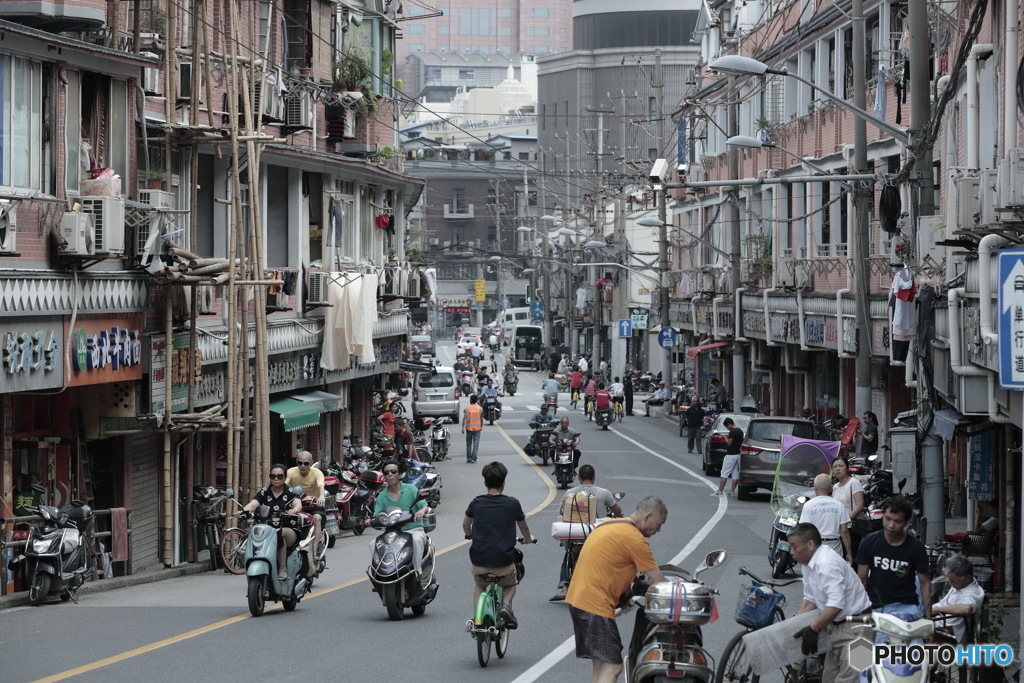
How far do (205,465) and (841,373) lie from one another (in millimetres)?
20586

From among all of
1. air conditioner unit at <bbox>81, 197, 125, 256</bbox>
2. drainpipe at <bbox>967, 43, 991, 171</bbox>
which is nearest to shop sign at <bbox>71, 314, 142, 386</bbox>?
air conditioner unit at <bbox>81, 197, 125, 256</bbox>

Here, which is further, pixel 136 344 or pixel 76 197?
pixel 136 344

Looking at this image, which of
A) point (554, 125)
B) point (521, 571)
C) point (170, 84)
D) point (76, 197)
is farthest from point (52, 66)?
point (554, 125)

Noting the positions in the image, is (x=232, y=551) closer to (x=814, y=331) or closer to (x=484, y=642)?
(x=484, y=642)

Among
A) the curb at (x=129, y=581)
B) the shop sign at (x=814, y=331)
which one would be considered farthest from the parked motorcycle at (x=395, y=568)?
the shop sign at (x=814, y=331)

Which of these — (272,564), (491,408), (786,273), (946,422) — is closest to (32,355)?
(272,564)

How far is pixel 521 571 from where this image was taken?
14547 millimetres

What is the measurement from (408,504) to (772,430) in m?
16.5

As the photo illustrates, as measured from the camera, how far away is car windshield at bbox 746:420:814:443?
31.2 meters

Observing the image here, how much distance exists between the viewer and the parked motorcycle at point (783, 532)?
65.4 ft

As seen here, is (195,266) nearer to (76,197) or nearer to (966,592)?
(76,197)

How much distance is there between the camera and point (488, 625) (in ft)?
42.5

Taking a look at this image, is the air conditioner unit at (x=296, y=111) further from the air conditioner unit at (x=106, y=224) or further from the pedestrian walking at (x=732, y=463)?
the air conditioner unit at (x=106, y=224)

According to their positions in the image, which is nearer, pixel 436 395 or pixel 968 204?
pixel 968 204
